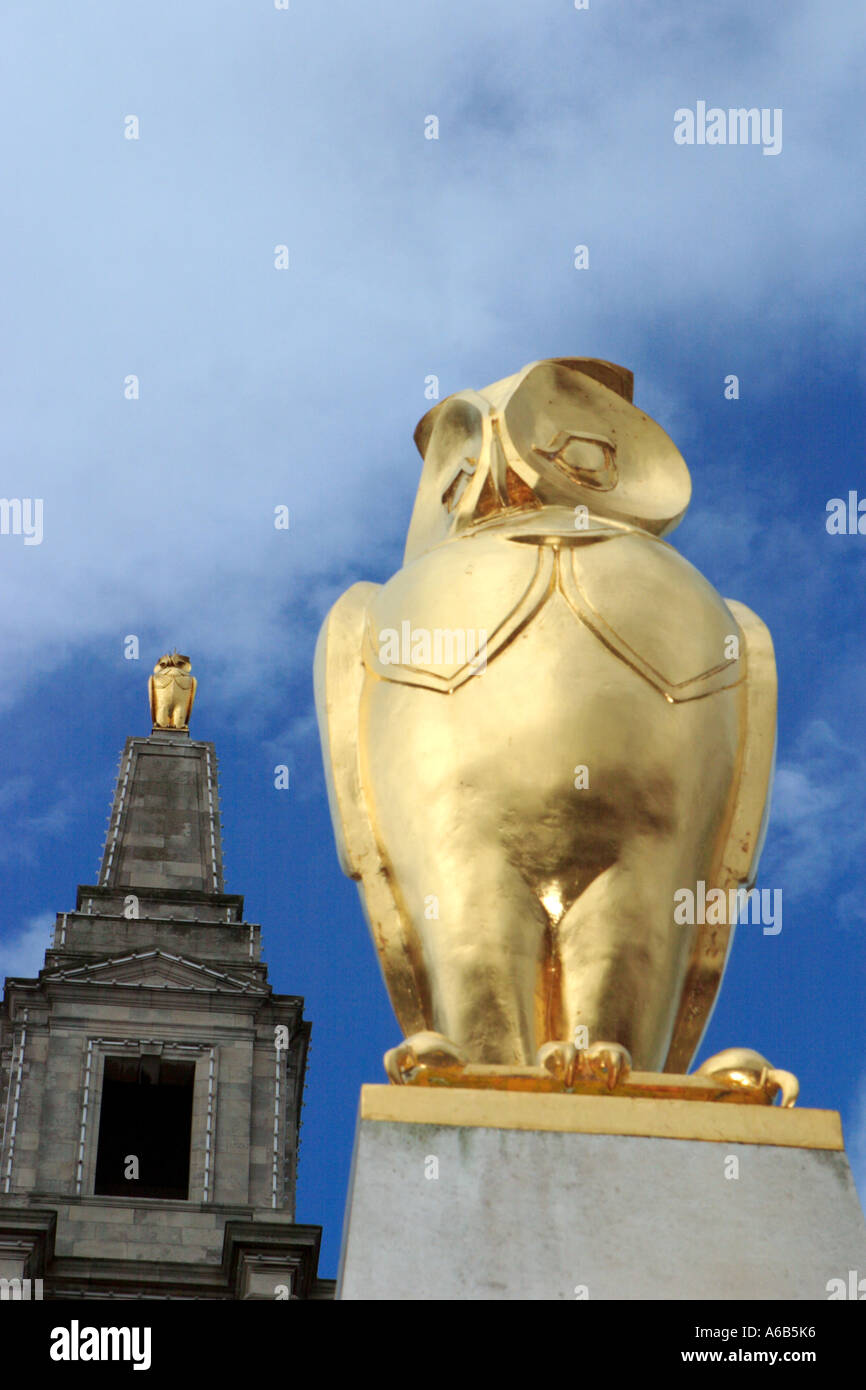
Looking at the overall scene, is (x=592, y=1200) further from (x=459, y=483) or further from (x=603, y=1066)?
(x=459, y=483)

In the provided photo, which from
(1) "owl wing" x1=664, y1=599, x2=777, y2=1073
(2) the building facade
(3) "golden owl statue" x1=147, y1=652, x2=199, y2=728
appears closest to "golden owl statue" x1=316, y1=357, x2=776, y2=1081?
(1) "owl wing" x1=664, y1=599, x2=777, y2=1073

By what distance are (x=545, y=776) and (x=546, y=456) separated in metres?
1.52

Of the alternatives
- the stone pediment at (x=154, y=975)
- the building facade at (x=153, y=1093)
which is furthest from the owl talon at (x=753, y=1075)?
the stone pediment at (x=154, y=975)

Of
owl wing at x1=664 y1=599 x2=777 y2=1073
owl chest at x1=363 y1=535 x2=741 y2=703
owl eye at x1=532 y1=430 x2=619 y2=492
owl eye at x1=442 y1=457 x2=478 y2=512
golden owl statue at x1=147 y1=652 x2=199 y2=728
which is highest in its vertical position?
golden owl statue at x1=147 y1=652 x2=199 y2=728

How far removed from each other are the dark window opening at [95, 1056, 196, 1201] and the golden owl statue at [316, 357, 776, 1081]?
163 ft

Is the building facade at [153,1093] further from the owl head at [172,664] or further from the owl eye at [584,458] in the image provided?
the owl eye at [584,458]

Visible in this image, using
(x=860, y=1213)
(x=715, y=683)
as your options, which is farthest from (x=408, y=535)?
(x=860, y=1213)

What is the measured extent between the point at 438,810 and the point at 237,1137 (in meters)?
49.6

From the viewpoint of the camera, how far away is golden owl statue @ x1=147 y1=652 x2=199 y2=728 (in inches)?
2744

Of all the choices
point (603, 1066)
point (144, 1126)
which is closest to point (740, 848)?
point (603, 1066)

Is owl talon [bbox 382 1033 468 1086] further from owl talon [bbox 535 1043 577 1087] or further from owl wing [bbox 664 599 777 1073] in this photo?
owl wing [bbox 664 599 777 1073]

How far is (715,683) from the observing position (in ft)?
27.6

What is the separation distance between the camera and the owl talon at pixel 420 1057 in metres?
7.47
